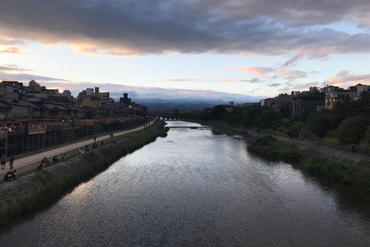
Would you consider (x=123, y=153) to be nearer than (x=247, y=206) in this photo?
No

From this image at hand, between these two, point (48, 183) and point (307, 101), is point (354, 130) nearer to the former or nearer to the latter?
point (48, 183)

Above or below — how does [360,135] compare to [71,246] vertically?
above

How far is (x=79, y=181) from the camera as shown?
31.8 m

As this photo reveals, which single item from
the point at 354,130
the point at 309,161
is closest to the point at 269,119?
the point at 309,161

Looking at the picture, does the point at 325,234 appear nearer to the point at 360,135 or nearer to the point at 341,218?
the point at 341,218

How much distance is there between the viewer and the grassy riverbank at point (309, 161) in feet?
101

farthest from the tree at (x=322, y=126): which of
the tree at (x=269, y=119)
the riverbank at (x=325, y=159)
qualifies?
the tree at (x=269, y=119)

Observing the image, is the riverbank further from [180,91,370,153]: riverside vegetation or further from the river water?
the river water

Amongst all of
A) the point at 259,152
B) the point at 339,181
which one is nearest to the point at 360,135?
the point at 339,181

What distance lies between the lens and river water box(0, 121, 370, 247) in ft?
60.1

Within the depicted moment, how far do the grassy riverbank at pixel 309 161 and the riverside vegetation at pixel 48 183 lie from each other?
3002 cm

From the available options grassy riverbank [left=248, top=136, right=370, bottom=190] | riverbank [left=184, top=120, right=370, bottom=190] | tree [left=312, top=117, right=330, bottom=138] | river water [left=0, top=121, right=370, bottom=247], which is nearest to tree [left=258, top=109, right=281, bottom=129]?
grassy riverbank [left=248, top=136, right=370, bottom=190]

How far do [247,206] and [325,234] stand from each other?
22.3ft

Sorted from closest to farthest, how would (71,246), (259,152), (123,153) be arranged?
(71,246) < (123,153) < (259,152)
